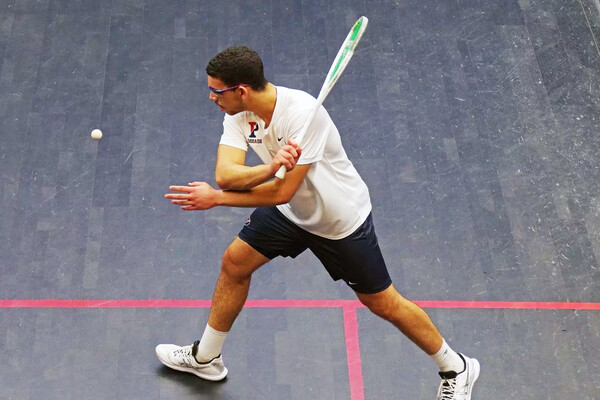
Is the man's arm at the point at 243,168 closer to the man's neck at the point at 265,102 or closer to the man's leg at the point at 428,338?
the man's neck at the point at 265,102

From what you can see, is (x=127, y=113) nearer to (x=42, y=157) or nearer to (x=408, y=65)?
(x=42, y=157)

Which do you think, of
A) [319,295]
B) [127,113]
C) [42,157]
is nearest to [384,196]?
[319,295]

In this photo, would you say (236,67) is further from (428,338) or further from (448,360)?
(448,360)

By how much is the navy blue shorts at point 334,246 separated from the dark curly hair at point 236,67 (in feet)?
2.69

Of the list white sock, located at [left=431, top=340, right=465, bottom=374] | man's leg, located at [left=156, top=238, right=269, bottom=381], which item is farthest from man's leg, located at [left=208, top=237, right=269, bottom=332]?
white sock, located at [left=431, top=340, right=465, bottom=374]

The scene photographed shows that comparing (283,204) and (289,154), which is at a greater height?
(289,154)

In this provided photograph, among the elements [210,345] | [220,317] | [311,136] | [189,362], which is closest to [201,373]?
[189,362]

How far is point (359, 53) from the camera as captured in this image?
6.11 metres

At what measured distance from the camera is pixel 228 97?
11.6ft

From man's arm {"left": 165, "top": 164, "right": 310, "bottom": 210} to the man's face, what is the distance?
336mm

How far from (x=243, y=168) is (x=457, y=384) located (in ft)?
5.61

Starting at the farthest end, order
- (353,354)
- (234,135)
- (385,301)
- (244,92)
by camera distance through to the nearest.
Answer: (353,354) → (385,301) → (234,135) → (244,92)

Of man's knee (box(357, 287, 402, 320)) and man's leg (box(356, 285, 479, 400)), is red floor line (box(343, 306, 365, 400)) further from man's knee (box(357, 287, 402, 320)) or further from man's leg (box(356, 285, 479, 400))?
man's knee (box(357, 287, 402, 320))

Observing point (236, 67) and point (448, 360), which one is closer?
point (236, 67)
